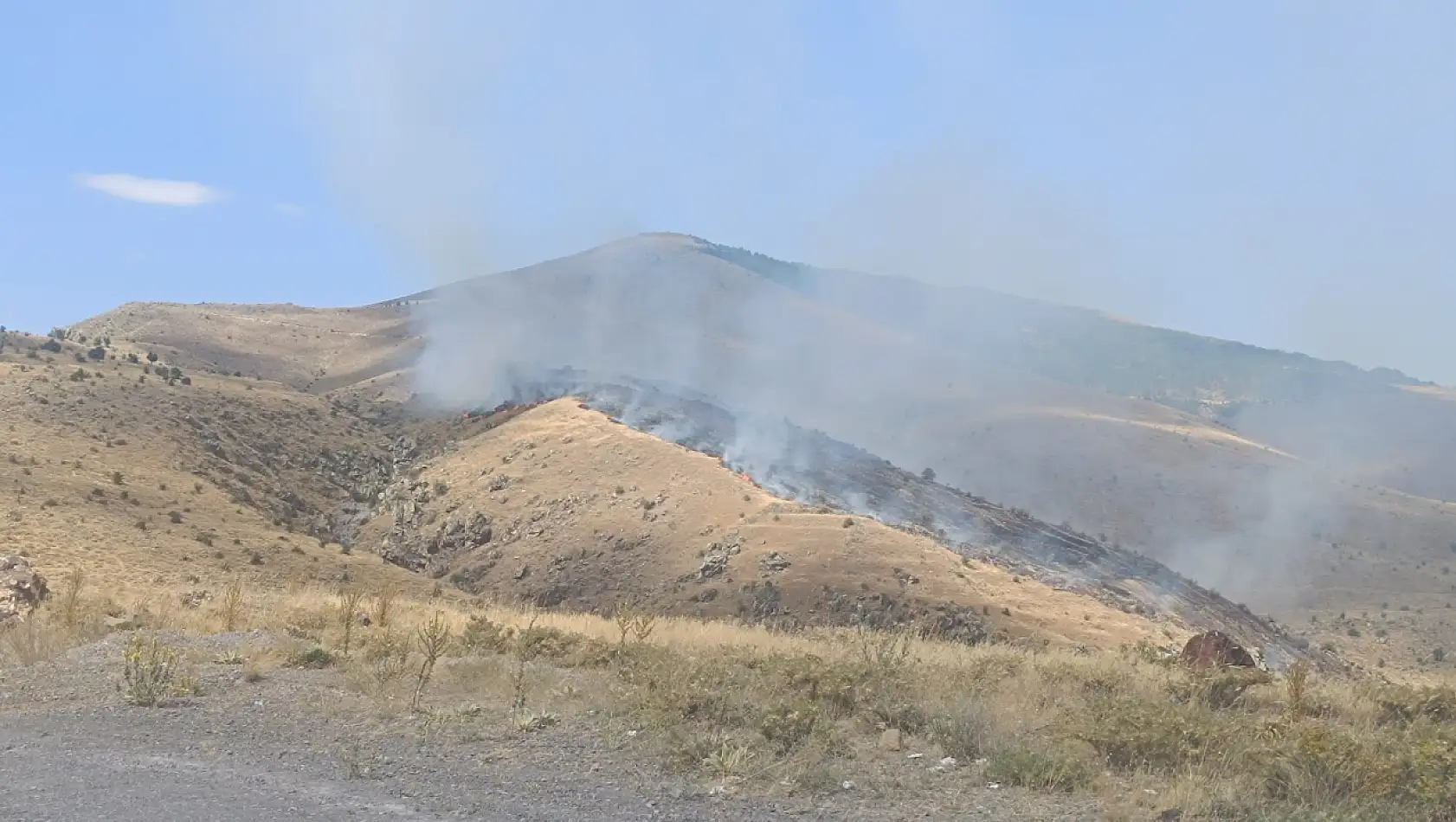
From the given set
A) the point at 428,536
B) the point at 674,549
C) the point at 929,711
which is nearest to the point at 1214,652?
the point at 929,711

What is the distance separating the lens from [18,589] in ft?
50.1

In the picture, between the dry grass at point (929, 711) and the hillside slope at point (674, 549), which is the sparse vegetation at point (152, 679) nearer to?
the dry grass at point (929, 711)

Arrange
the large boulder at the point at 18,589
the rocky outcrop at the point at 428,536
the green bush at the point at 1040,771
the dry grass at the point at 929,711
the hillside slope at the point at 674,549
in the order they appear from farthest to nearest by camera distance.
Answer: the rocky outcrop at the point at 428,536
the hillside slope at the point at 674,549
the large boulder at the point at 18,589
the green bush at the point at 1040,771
the dry grass at the point at 929,711

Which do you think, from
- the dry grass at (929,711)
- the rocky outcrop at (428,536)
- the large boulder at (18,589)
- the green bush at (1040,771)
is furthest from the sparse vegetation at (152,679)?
the rocky outcrop at (428,536)

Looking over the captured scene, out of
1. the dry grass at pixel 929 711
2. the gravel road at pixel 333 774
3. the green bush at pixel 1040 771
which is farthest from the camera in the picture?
the green bush at pixel 1040 771

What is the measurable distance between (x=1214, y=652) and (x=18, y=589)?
17.6 m

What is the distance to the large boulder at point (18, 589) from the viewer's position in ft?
47.4

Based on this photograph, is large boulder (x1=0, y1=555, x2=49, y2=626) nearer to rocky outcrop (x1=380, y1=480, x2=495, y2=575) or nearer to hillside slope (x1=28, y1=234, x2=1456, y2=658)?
rocky outcrop (x1=380, y1=480, x2=495, y2=575)

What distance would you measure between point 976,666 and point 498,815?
6.72 m

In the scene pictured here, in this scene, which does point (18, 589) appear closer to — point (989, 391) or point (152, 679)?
point (152, 679)

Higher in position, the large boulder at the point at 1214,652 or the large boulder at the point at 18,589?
the large boulder at the point at 1214,652

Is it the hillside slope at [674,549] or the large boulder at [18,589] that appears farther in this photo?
the hillside slope at [674,549]

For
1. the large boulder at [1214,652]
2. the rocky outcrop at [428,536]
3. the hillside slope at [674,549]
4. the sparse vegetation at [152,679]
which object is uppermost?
the large boulder at [1214,652]

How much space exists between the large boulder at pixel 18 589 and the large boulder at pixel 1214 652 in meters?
16.4
